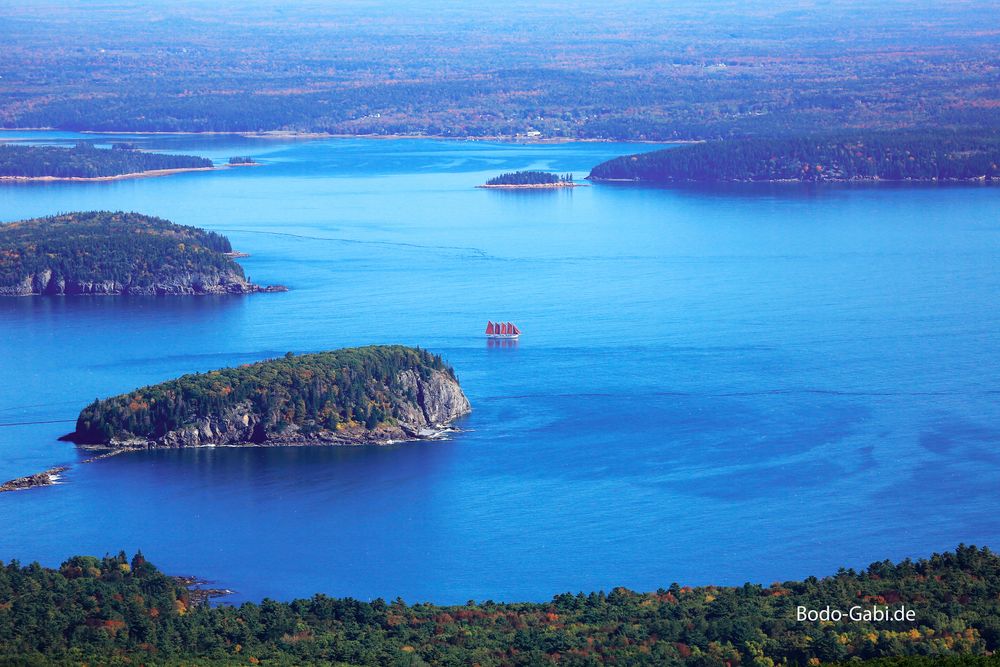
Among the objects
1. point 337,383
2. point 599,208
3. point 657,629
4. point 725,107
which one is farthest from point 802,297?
point 725,107

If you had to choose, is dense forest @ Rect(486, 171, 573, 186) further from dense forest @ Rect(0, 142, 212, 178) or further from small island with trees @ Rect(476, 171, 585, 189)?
dense forest @ Rect(0, 142, 212, 178)

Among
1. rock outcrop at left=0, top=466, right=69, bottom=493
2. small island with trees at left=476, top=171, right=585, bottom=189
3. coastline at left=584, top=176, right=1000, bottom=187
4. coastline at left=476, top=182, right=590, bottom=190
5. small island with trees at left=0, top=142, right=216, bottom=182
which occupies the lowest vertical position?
rock outcrop at left=0, top=466, right=69, bottom=493

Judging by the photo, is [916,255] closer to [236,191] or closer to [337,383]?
[337,383]

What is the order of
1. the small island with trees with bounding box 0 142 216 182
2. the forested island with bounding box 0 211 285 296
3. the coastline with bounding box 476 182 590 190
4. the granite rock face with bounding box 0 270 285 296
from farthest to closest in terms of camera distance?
the small island with trees with bounding box 0 142 216 182 < the coastline with bounding box 476 182 590 190 < the forested island with bounding box 0 211 285 296 < the granite rock face with bounding box 0 270 285 296

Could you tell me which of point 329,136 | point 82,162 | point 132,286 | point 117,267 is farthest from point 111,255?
point 329,136

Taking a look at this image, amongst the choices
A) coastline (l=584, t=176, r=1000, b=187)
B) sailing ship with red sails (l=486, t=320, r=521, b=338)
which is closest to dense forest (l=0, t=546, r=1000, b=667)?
sailing ship with red sails (l=486, t=320, r=521, b=338)

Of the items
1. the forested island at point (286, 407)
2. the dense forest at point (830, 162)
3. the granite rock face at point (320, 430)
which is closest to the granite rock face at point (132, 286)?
the forested island at point (286, 407)
